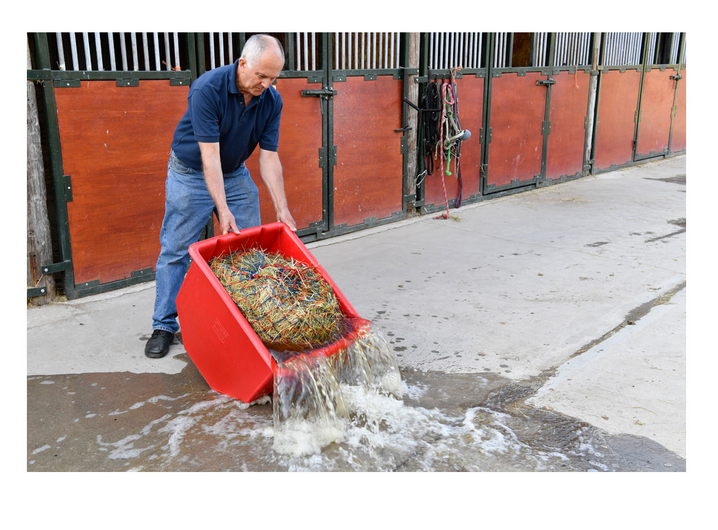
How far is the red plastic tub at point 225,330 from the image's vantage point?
2803 millimetres

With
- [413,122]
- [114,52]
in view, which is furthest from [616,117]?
[114,52]

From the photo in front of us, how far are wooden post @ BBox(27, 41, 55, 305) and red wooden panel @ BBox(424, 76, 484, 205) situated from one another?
391 centimetres

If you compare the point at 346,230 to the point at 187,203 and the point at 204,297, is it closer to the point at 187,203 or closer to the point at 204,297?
the point at 187,203

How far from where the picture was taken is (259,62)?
3133 millimetres

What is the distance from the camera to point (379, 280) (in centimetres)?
498

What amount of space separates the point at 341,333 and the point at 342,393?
0.27m

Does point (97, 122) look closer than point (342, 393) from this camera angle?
No

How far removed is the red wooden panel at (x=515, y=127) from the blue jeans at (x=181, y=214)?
4.76 meters

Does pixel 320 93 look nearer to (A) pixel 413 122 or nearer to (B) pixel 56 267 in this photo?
(A) pixel 413 122

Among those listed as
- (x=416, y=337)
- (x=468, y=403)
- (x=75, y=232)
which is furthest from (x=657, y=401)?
(x=75, y=232)

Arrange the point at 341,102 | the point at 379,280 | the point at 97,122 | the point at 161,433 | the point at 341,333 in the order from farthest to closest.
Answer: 1. the point at 341,102
2. the point at 379,280
3. the point at 97,122
4. the point at 341,333
5. the point at 161,433

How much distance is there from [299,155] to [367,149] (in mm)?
868

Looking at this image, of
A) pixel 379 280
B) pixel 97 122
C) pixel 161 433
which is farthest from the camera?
pixel 379 280

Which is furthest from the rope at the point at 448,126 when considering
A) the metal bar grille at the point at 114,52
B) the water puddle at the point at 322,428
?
the water puddle at the point at 322,428
